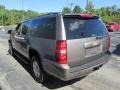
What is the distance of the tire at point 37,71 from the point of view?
20.5 ft

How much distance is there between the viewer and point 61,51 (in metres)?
5.15

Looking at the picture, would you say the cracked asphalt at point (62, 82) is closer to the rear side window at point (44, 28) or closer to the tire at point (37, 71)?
the tire at point (37, 71)

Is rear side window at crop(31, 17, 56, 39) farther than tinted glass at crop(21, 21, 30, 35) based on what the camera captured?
No

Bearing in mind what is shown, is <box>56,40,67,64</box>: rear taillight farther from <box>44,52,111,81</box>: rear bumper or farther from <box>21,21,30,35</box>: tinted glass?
<box>21,21,30,35</box>: tinted glass

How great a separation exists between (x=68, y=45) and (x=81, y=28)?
2.09 feet

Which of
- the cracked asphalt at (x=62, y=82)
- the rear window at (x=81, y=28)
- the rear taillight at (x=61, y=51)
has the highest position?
the rear window at (x=81, y=28)

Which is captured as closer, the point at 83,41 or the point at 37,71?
the point at 83,41

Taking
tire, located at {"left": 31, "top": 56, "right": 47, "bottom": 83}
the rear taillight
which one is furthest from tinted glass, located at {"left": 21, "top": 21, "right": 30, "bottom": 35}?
the rear taillight

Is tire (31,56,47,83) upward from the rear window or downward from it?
downward

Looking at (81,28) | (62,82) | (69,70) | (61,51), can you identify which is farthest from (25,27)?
(69,70)

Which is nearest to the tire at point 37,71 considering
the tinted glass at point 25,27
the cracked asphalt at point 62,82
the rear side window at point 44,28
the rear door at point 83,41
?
the cracked asphalt at point 62,82

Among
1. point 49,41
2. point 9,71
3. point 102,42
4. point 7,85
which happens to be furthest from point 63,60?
point 9,71

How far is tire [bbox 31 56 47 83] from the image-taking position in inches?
246

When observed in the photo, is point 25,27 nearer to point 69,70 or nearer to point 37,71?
point 37,71
